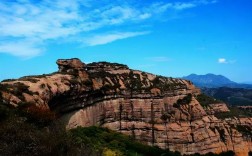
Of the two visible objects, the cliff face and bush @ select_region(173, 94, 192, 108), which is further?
bush @ select_region(173, 94, 192, 108)

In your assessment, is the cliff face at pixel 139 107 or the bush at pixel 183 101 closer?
the cliff face at pixel 139 107

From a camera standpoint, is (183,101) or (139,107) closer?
(139,107)

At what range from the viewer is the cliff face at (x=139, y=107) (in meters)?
62.1

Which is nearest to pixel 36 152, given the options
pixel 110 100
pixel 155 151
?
pixel 155 151

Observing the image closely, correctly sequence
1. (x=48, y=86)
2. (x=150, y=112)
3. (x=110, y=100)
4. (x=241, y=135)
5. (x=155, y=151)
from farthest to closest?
(x=241, y=135), (x=150, y=112), (x=110, y=100), (x=155, y=151), (x=48, y=86)

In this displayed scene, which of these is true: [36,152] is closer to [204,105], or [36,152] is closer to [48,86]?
[48,86]

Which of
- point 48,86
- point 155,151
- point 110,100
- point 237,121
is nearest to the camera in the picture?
point 48,86

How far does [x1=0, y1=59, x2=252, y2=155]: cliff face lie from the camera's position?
6206 cm

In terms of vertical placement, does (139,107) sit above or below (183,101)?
below

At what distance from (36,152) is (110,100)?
50.2m

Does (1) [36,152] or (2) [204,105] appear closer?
(1) [36,152]

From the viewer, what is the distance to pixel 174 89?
8875cm

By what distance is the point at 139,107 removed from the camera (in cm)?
7988

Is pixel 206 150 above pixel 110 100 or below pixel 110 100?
below
